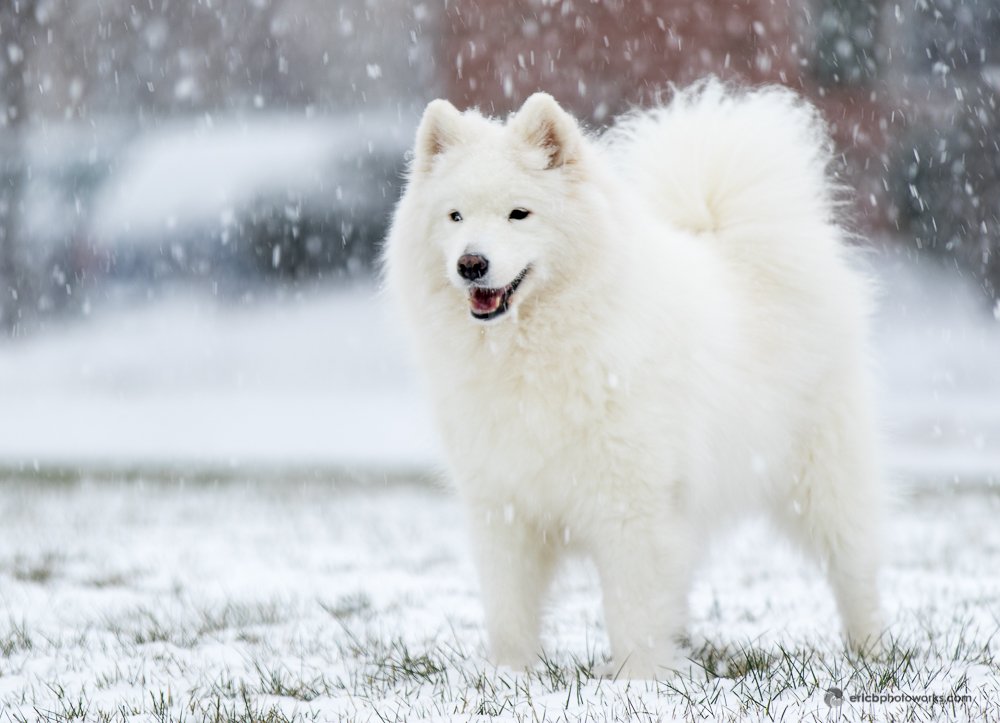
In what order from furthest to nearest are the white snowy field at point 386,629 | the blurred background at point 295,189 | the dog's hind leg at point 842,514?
the blurred background at point 295,189, the dog's hind leg at point 842,514, the white snowy field at point 386,629

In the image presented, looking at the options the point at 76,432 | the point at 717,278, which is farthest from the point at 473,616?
the point at 76,432

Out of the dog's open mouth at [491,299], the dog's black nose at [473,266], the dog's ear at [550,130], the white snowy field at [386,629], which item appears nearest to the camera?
the white snowy field at [386,629]

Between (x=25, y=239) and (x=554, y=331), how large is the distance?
50.5ft

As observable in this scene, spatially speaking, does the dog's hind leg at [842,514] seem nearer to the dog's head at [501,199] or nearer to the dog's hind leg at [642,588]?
the dog's hind leg at [642,588]

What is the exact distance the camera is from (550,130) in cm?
331

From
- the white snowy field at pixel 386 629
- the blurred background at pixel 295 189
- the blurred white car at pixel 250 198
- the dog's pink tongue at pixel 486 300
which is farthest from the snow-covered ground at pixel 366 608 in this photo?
the blurred white car at pixel 250 198

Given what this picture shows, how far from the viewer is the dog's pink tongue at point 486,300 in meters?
3.15

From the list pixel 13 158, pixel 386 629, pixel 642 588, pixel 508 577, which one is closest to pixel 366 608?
pixel 386 629

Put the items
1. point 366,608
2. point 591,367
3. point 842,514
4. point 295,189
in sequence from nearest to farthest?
1. point 591,367
2. point 842,514
3. point 366,608
4. point 295,189

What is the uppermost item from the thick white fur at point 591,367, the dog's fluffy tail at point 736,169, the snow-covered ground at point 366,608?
A: the dog's fluffy tail at point 736,169

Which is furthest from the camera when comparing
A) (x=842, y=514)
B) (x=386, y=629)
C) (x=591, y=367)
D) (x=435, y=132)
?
(x=386, y=629)

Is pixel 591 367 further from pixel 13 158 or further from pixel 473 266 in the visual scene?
pixel 13 158

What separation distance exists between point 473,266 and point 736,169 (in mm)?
1427

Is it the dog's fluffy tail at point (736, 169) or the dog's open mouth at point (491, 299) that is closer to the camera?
the dog's open mouth at point (491, 299)
